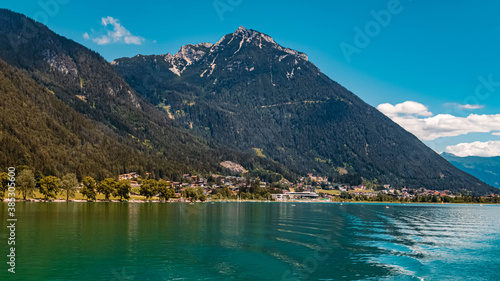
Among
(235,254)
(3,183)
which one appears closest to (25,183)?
(3,183)

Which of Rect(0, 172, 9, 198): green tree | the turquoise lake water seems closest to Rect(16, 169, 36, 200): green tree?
Rect(0, 172, 9, 198): green tree

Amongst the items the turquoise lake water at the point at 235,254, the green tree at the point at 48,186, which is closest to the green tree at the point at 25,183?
the green tree at the point at 48,186

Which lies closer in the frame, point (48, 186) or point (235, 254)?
point (235, 254)

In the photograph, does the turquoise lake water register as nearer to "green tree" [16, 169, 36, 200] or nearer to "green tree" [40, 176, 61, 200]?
"green tree" [16, 169, 36, 200]

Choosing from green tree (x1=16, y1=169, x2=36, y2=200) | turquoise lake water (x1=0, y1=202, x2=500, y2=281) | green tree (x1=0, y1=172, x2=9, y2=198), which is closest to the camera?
turquoise lake water (x1=0, y1=202, x2=500, y2=281)

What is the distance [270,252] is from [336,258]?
396 inches

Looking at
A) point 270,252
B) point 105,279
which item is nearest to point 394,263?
point 270,252

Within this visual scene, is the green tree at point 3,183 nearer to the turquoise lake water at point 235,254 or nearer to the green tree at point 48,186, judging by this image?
the green tree at point 48,186

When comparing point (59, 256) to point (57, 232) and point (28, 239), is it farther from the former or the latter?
point (57, 232)

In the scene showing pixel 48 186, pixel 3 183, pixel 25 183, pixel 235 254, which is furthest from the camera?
pixel 48 186

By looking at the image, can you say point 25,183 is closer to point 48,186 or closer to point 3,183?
point 3,183

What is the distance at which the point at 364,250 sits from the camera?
6556 cm

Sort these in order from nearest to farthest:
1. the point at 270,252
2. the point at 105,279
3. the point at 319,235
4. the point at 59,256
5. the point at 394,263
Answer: the point at 105,279
the point at 59,256
the point at 394,263
the point at 270,252
the point at 319,235

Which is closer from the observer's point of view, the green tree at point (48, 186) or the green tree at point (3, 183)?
the green tree at point (3, 183)
